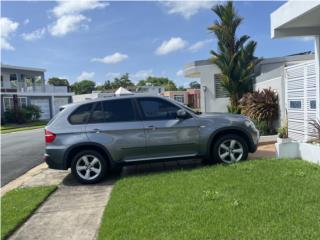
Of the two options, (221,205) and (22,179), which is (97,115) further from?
(221,205)

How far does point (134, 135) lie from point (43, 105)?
148 feet

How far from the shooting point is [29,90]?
1918 inches

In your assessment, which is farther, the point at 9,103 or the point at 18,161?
the point at 9,103

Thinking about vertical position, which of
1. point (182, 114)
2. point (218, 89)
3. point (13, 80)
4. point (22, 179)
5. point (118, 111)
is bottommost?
point (22, 179)

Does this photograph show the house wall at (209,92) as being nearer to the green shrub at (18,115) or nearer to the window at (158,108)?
the window at (158,108)

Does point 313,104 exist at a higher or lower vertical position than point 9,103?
lower

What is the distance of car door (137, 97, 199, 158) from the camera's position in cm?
864

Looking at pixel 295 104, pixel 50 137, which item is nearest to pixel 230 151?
pixel 295 104

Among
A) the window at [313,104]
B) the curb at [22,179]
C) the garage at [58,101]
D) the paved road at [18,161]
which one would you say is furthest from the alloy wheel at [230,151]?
the garage at [58,101]

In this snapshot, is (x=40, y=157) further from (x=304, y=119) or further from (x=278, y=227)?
(x=278, y=227)

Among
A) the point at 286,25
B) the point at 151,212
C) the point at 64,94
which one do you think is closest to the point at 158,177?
the point at 151,212

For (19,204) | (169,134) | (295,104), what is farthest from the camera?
(295,104)

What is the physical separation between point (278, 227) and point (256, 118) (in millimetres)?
9751

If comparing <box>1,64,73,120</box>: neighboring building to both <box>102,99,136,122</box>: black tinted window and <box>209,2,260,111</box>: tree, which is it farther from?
<box>102,99,136,122</box>: black tinted window
